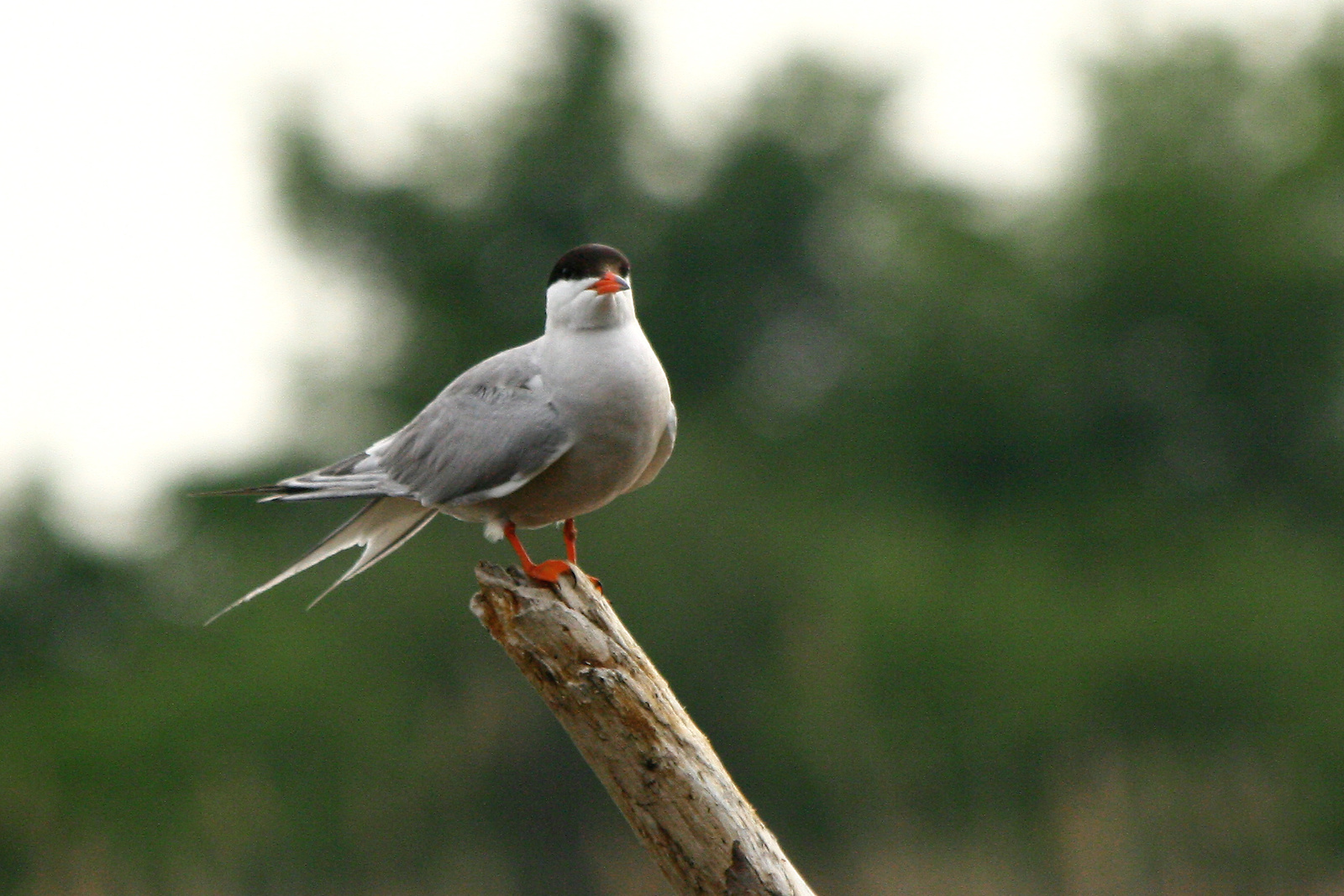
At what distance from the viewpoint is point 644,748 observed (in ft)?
18.5

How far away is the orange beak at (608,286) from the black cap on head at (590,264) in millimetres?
57

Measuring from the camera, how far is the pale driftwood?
5.58 m

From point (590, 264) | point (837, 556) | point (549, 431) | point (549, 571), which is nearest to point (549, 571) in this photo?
point (549, 571)

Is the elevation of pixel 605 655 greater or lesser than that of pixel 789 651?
greater

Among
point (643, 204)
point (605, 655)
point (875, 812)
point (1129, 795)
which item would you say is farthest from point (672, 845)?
point (643, 204)

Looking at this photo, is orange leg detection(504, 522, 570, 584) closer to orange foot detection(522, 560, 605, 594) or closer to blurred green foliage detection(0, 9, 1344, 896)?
orange foot detection(522, 560, 605, 594)

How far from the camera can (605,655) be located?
5.74 meters

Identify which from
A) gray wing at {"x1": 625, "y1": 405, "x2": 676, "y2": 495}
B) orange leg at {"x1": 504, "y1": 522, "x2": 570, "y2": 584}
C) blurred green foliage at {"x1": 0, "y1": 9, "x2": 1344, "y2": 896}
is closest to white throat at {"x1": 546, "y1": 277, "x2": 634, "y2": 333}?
gray wing at {"x1": 625, "y1": 405, "x2": 676, "y2": 495}

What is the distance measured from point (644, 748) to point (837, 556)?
2582 centimetres

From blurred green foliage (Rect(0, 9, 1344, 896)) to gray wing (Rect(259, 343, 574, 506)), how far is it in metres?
16.7

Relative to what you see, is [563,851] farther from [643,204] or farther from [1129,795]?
[643,204]

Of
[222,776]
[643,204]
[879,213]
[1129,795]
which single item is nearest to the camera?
[1129,795]

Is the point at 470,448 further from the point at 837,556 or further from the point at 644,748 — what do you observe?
the point at 837,556

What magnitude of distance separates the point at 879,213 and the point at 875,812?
61.9 ft
